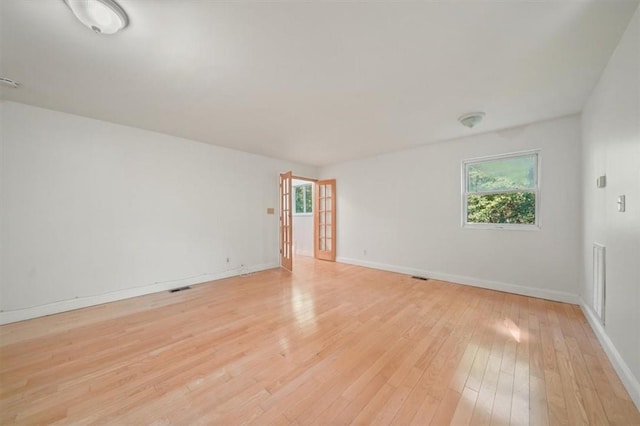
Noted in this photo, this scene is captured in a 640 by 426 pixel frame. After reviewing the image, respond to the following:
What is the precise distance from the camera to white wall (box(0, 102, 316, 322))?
9.00 ft

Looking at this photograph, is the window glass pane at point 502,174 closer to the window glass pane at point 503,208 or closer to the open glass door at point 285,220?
the window glass pane at point 503,208

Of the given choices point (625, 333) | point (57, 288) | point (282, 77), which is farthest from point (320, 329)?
point (57, 288)

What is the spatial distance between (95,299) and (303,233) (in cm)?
486

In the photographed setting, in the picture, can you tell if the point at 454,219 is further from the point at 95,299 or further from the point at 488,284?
the point at 95,299

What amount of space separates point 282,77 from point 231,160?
9.44 feet

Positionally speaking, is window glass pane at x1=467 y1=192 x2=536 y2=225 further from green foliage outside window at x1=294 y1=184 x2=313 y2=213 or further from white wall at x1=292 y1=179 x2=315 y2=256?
green foliage outside window at x1=294 y1=184 x2=313 y2=213

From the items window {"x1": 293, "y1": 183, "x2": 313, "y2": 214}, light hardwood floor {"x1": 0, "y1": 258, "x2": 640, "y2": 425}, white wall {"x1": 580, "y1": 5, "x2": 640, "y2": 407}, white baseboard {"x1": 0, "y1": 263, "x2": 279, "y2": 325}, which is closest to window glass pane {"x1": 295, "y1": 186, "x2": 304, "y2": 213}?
window {"x1": 293, "y1": 183, "x2": 313, "y2": 214}

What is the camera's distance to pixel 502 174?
3.74m

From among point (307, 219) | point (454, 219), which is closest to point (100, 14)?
point (454, 219)

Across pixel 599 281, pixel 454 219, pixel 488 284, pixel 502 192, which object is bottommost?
pixel 488 284

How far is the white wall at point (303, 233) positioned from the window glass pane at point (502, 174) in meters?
4.33

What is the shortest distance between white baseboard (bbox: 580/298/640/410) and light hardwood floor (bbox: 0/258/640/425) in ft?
0.20

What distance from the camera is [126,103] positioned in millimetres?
2742

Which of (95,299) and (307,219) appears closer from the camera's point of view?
(95,299)
